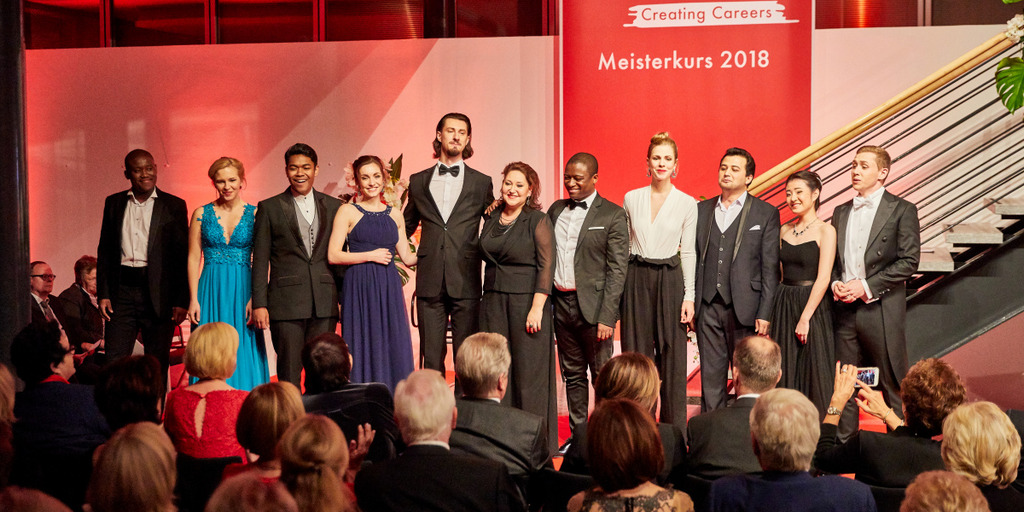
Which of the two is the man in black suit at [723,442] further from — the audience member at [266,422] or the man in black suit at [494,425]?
the audience member at [266,422]

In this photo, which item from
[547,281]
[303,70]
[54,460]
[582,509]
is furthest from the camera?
[303,70]

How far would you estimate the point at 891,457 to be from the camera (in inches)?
106

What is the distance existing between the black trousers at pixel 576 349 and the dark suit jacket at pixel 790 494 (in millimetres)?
2240

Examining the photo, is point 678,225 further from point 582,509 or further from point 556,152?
point 582,509

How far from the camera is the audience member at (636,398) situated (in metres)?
2.75

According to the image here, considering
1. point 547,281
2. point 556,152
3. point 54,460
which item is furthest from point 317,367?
point 556,152

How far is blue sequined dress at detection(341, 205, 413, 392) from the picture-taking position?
15.1 feet

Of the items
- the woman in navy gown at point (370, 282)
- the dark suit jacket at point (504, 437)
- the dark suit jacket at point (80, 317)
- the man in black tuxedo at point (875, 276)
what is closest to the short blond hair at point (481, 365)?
the dark suit jacket at point (504, 437)

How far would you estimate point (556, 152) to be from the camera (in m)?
6.50

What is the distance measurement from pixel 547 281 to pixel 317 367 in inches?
62.6

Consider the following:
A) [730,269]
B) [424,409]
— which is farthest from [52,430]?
[730,269]

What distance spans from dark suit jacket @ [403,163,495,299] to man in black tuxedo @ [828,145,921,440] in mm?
1829

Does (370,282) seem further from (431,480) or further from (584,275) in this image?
(431,480)

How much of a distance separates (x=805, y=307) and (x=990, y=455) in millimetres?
2212
